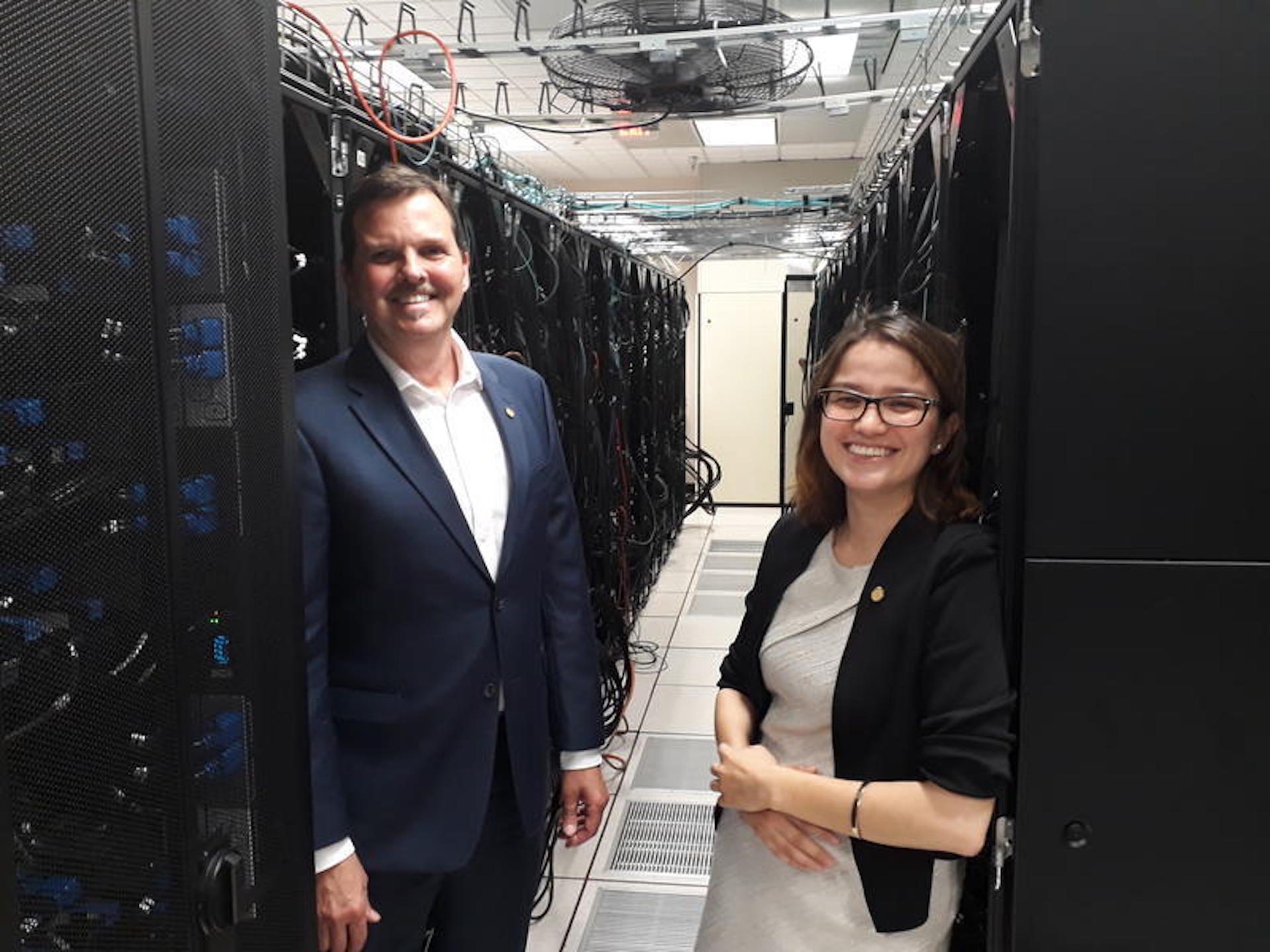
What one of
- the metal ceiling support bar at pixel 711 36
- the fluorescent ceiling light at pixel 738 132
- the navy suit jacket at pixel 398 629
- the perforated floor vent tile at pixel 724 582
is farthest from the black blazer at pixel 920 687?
the fluorescent ceiling light at pixel 738 132

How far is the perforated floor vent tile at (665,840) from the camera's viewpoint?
2.82 meters

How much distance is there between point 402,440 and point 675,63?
166cm

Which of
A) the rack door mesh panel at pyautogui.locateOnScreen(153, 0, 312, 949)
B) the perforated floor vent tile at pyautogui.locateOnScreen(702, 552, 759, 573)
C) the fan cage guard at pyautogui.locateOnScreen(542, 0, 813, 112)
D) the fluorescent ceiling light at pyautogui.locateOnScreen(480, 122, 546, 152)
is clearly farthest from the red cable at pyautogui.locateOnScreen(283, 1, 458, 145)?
the fluorescent ceiling light at pyautogui.locateOnScreen(480, 122, 546, 152)

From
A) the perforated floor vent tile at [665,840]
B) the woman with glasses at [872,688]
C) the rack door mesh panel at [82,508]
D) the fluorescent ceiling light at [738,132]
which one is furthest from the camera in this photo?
the fluorescent ceiling light at [738,132]

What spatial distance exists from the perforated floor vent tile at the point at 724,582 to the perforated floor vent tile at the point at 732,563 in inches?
5.1

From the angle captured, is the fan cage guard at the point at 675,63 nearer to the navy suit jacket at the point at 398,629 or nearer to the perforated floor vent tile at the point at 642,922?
the navy suit jacket at the point at 398,629

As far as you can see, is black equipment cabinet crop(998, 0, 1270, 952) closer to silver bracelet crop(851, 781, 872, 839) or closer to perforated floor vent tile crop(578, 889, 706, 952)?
silver bracelet crop(851, 781, 872, 839)

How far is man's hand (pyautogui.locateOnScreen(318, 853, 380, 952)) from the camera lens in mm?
1302

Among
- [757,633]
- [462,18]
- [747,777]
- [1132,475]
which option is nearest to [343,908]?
[747,777]

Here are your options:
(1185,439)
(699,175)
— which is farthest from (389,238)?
(699,175)

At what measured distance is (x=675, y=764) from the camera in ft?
11.6

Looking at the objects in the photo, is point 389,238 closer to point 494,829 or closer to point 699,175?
point 494,829

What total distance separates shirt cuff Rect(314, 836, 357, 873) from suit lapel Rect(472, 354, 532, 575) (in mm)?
453

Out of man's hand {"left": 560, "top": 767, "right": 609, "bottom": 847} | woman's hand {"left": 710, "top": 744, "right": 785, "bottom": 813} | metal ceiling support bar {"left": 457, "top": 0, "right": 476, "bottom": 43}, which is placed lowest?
man's hand {"left": 560, "top": 767, "right": 609, "bottom": 847}
